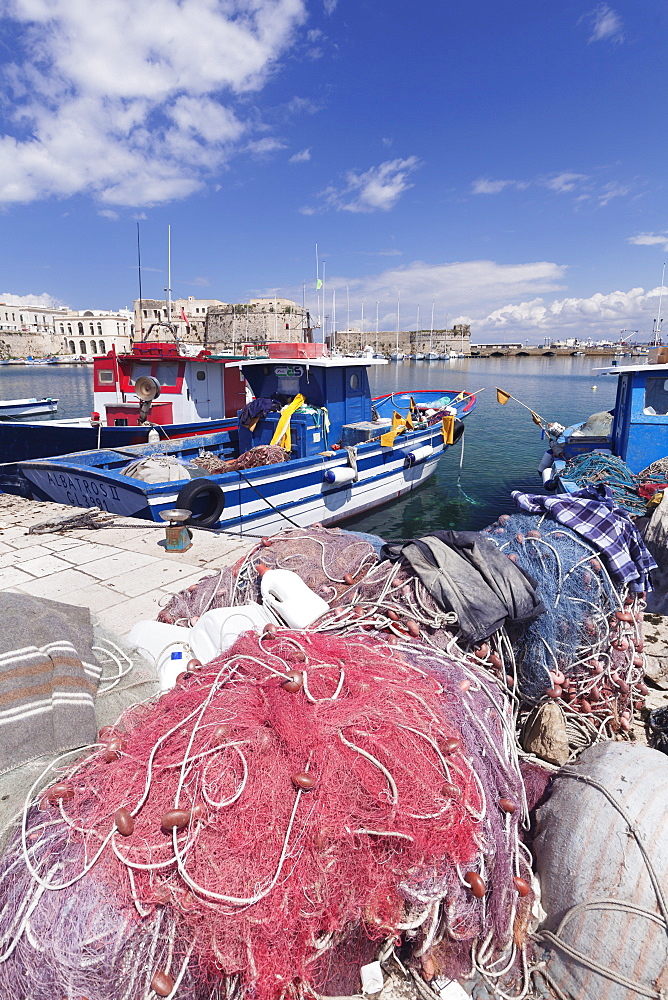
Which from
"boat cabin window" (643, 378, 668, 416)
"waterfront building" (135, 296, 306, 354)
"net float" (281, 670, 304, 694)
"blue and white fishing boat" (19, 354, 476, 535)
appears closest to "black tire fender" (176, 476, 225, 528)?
"blue and white fishing boat" (19, 354, 476, 535)

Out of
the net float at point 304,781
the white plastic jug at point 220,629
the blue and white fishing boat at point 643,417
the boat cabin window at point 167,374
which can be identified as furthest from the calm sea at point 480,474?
the net float at point 304,781

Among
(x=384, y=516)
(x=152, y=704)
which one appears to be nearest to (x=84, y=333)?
(x=384, y=516)

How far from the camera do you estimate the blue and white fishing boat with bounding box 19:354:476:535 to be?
798cm

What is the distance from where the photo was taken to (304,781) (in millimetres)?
Answer: 1887

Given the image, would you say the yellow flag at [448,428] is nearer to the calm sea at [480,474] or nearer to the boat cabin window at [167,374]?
the calm sea at [480,474]

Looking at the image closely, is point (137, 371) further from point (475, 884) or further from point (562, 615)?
point (475, 884)

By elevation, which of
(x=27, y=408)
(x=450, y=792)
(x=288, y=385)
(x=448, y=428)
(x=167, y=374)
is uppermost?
(x=167, y=374)

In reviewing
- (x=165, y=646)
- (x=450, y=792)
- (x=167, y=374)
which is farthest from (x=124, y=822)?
(x=167, y=374)

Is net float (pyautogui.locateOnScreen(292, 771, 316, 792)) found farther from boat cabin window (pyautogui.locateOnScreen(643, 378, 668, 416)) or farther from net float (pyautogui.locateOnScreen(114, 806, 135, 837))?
boat cabin window (pyautogui.locateOnScreen(643, 378, 668, 416))

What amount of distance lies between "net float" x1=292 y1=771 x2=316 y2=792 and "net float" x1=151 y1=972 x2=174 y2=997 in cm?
70

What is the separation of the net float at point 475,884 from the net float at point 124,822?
4.42 ft

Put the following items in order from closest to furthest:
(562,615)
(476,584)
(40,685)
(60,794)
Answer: (60,794), (40,685), (476,584), (562,615)

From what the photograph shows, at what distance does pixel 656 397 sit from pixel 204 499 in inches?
330

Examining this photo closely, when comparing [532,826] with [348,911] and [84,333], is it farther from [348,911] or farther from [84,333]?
[84,333]
